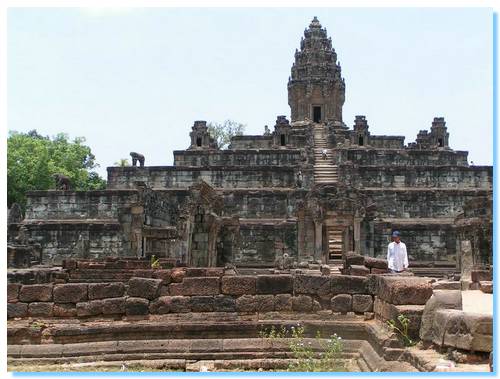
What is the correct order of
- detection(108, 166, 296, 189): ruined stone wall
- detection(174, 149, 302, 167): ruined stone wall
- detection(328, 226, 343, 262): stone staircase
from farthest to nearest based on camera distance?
detection(174, 149, 302, 167): ruined stone wall
detection(108, 166, 296, 189): ruined stone wall
detection(328, 226, 343, 262): stone staircase

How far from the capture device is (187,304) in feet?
31.7

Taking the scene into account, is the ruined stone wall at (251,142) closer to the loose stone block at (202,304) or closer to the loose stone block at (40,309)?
the loose stone block at (202,304)

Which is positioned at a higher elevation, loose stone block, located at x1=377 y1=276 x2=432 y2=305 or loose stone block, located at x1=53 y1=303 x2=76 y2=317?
loose stone block, located at x1=377 y1=276 x2=432 y2=305

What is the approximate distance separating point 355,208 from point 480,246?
504 centimetres

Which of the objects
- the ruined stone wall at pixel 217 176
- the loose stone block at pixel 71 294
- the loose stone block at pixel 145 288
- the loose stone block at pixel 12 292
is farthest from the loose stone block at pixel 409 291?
the ruined stone wall at pixel 217 176

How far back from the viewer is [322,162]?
3416 centimetres

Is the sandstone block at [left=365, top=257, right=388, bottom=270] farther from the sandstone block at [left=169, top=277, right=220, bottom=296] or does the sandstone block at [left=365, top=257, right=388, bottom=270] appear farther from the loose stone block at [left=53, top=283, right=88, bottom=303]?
the loose stone block at [left=53, top=283, right=88, bottom=303]

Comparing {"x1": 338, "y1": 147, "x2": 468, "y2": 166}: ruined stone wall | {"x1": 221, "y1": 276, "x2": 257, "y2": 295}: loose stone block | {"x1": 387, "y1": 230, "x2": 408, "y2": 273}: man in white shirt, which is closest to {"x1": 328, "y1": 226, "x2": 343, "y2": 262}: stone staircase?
{"x1": 338, "y1": 147, "x2": 468, "y2": 166}: ruined stone wall

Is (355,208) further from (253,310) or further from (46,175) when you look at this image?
(46,175)

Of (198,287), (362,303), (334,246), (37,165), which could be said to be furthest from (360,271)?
(37,165)

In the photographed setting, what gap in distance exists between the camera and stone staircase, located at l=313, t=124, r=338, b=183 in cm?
3206

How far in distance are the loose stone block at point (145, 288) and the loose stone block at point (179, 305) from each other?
30 cm

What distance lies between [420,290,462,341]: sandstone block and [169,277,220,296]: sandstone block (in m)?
3.52

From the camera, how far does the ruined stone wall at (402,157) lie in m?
34.3
